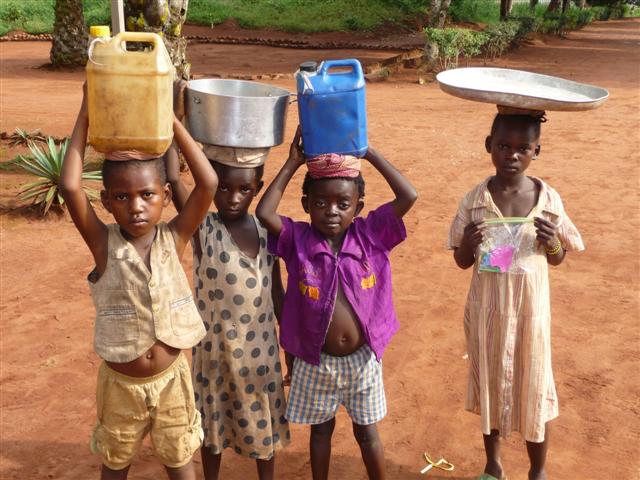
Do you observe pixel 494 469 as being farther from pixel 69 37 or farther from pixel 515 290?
pixel 69 37

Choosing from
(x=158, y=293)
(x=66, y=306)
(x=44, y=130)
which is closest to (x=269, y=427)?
(x=158, y=293)

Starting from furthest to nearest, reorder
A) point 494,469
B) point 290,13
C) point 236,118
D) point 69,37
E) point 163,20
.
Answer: point 290,13 < point 69,37 < point 163,20 < point 494,469 < point 236,118

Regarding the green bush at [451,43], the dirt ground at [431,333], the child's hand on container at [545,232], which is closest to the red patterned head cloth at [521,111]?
the child's hand on container at [545,232]

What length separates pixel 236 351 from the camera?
2.87 m

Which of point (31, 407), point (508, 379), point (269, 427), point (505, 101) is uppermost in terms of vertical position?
point (505, 101)

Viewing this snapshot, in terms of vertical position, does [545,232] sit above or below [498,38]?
above

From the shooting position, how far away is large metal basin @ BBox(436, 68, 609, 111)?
266 centimetres

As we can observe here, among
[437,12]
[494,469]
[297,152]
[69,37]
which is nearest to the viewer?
[297,152]

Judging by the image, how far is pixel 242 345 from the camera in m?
2.87

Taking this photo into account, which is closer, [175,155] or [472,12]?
[175,155]

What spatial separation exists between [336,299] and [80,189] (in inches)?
40.3

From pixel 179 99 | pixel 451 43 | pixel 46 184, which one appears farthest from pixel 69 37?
pixel 179 99

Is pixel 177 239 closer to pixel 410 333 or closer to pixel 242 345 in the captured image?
pixel 242 345

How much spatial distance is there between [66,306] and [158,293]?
296 centimetres
